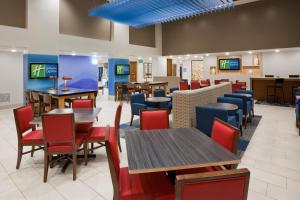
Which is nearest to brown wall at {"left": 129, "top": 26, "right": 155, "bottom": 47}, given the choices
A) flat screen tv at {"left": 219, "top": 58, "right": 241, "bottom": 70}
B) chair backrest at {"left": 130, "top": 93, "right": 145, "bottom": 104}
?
flat screen tv at {"left": 219, "top": 58, "right": 241, "bottom": 70}

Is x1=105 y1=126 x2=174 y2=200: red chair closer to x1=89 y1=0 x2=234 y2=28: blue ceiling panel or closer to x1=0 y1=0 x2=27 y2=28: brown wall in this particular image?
x1=89 y1=0 x2=234 y2=28: blue ceiling panel

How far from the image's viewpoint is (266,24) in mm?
10617

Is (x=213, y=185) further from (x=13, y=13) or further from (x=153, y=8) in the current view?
(x=13, y=13)

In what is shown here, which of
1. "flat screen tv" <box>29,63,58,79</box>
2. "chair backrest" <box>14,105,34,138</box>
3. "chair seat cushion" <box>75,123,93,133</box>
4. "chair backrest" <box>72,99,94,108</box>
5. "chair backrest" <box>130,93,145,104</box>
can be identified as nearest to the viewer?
"chair backrest" <box>14,105,34,138</box>

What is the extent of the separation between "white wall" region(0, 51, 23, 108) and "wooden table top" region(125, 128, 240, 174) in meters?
8.28

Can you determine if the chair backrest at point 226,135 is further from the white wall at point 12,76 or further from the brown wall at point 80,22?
the white wall at point 12,76

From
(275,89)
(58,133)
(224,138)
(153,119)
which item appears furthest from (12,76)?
(275,89)

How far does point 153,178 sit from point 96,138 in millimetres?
1632

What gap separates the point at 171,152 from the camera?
1959 mm

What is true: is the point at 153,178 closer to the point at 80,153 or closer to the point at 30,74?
the point at 80,153

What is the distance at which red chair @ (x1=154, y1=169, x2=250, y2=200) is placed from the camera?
3.93 ft

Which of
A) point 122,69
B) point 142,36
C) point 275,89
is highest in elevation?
point 142,36

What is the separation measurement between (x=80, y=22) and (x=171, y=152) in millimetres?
9390

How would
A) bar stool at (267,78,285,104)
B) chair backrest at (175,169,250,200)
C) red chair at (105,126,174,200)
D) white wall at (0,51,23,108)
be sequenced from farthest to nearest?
bar stool at (267,78,285,104) < white wall at (0,51,23,108) < red chair at (105,126,174,200) < chair backrest at (175,169,250,200)
